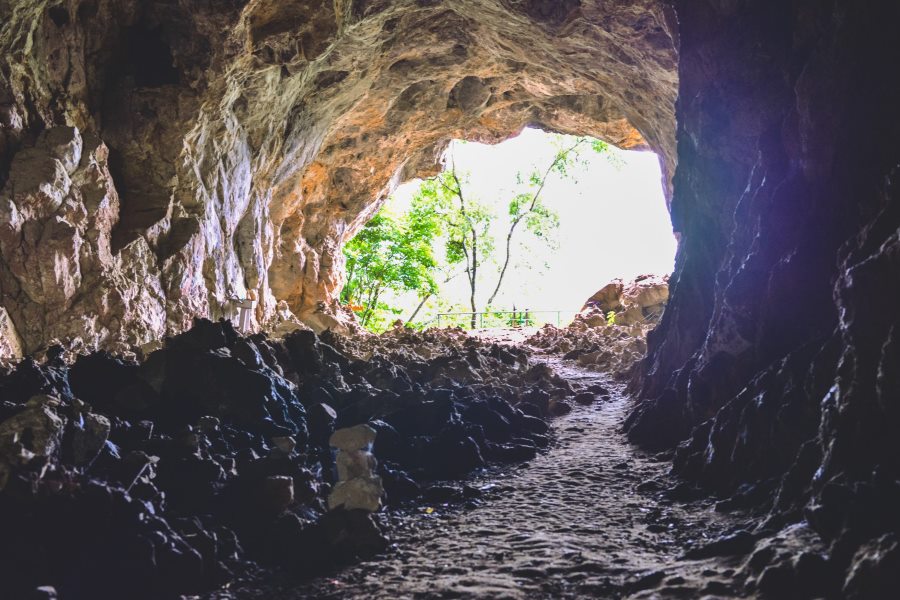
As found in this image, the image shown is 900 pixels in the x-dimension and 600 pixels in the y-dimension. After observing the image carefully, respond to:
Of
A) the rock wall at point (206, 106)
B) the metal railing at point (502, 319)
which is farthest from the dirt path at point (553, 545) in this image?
the metal railing at point (502, 319)

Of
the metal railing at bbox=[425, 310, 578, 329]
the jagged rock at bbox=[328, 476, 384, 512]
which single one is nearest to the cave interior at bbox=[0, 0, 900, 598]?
the jagged rock at bbox=[328, 476, 384, 512]

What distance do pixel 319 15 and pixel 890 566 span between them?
30.5ft

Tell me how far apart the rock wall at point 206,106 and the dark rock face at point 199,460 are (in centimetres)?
283

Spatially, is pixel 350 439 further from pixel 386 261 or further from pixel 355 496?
pixel 386 261

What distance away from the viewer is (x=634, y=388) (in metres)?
7.15

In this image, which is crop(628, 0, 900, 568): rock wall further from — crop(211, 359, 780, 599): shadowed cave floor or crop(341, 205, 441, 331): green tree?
crop(341, 205, 441, 331): green tree

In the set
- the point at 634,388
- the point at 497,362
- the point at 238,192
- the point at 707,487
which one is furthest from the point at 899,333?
the point at 238,192

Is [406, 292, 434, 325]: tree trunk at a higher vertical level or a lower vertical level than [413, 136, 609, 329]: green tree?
lower

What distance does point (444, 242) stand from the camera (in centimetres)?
3091

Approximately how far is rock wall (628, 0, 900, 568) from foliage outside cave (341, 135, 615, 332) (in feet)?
69.4

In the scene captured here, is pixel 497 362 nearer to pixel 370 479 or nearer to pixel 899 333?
pixel 370 479

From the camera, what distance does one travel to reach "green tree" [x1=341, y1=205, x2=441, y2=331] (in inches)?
1032

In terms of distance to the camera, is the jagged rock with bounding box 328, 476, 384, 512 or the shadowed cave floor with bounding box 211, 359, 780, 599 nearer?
the shadowed cave floor with bounding box 211, 359, 780, 599

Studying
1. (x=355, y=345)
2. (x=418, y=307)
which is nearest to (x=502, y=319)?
(x=418, y=307)
